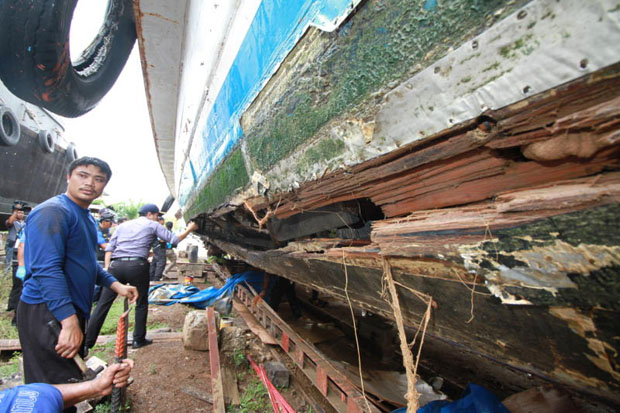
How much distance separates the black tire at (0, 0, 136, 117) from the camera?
9.71 feet

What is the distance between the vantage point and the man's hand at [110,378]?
1.39m

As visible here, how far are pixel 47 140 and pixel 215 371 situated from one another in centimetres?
972

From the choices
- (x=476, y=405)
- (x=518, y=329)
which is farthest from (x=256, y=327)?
(x=518, y=329)

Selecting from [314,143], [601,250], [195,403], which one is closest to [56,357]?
[195,403]

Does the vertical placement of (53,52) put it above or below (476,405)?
above

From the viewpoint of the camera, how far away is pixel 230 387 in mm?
2637

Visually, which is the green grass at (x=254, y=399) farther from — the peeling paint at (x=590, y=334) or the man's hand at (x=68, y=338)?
the peeling paint at (x=590, y=334)

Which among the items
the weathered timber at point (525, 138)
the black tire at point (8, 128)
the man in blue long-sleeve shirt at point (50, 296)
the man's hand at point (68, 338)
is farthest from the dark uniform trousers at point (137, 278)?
the black tire at point (8, 128)

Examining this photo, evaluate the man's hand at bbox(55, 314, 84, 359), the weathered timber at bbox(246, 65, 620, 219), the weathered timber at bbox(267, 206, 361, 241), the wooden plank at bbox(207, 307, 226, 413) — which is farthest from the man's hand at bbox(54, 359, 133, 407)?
the weathered timber at bbox(246, 65, 620, 219)

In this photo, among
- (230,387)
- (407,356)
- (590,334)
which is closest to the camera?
(590,334)

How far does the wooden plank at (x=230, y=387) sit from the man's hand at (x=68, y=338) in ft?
4.28

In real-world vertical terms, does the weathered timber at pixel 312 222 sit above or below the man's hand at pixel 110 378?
above

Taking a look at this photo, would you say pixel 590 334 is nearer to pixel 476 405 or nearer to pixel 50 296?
pixel 476 405

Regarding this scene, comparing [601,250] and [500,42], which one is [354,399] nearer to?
[601,250]
